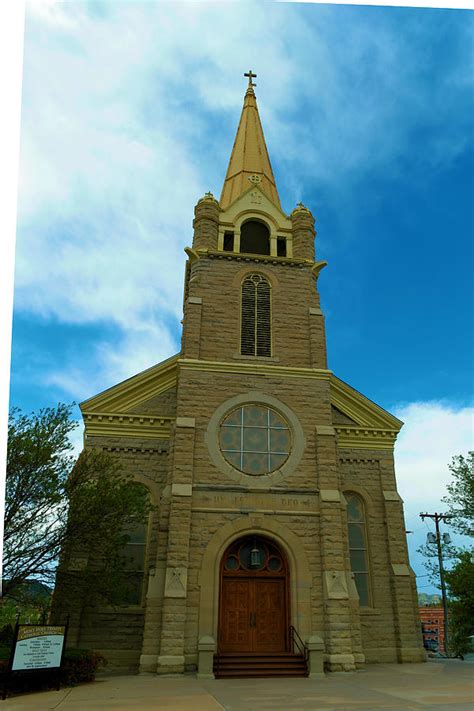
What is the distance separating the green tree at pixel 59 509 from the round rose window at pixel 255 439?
323cm

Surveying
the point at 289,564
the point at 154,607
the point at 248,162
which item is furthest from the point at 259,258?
the point at 154,607

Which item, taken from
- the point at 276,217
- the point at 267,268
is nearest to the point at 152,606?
the point at 267,268

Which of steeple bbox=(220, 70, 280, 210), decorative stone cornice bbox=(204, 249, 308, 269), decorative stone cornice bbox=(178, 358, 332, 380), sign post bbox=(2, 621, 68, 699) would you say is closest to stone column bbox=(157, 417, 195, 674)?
decorative stone cornice bbox=(178, 358, 332, 380)

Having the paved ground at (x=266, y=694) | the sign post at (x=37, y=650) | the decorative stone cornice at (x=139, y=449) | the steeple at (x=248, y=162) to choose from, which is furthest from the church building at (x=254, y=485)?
the sign post at (x=37, y=650)

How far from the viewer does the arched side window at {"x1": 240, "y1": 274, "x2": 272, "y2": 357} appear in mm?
19016

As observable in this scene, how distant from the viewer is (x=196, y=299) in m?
19.1

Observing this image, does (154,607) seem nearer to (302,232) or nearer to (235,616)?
(235,616)

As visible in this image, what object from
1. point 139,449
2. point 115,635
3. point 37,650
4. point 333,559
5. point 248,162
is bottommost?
point 115,635

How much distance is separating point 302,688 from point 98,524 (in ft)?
20.0

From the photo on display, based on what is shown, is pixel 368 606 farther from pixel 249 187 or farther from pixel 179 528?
pixel 249 187

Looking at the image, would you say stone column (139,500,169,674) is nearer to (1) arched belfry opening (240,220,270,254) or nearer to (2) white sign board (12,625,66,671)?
(2) white sign board (12,625,66,671)

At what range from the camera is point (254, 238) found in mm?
21906

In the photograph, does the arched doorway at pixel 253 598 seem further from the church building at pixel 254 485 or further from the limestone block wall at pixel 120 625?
the limestone block wall at pixel 120 625

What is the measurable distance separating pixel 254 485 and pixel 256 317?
6.26m
